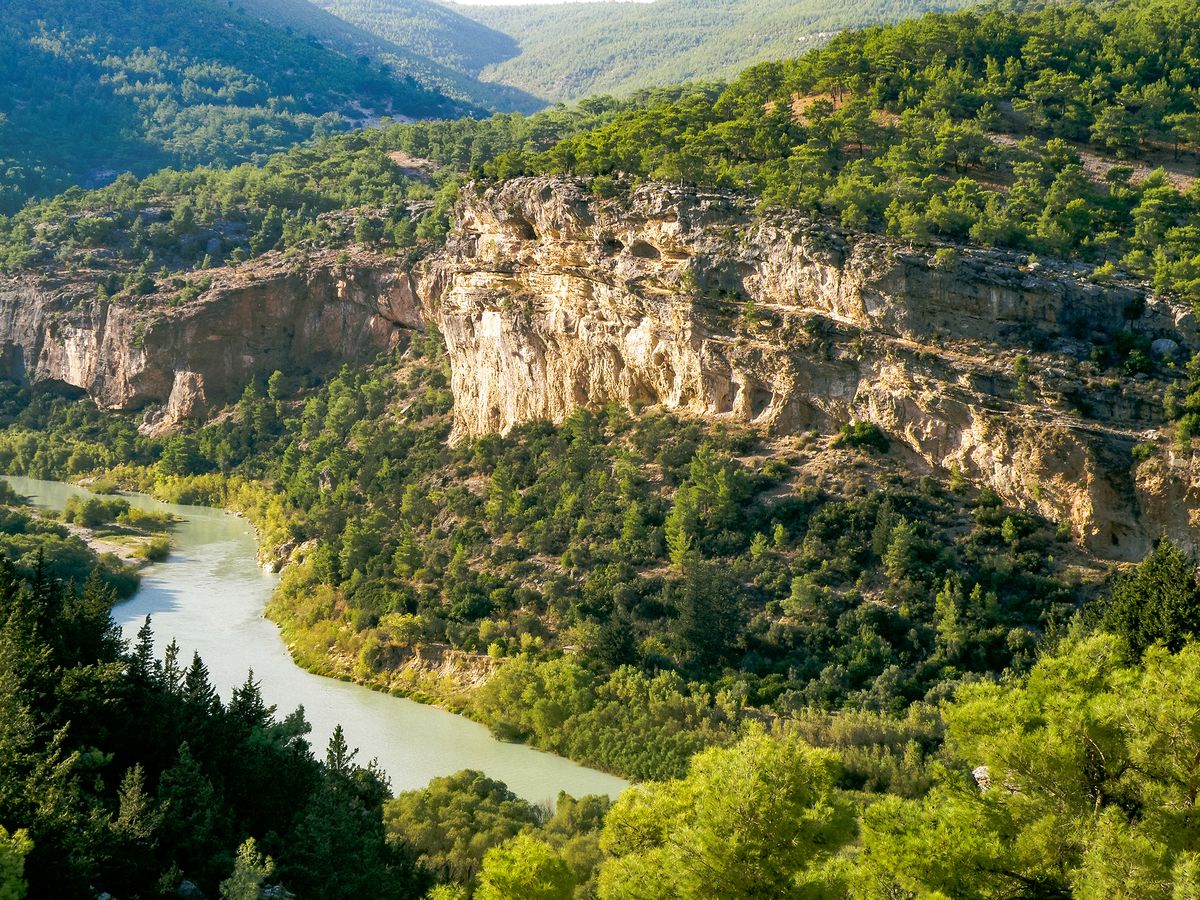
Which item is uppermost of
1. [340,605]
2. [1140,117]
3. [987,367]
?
[1140,117]

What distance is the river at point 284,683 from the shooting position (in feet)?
111

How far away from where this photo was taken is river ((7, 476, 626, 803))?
1328 inches

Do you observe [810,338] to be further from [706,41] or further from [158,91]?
[706,41]

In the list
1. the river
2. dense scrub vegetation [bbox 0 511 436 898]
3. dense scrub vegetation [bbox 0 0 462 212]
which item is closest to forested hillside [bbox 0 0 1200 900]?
dense scrub vegetation [bbox 0 511 436 898]

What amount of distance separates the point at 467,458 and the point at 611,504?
419 inches

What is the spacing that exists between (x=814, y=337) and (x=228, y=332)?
4279 centimetres

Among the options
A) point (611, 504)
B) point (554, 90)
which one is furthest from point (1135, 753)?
point (554, 90)

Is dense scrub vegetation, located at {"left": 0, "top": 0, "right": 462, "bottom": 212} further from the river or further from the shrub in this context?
the shrub

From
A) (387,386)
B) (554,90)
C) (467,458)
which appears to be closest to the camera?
(467,458)

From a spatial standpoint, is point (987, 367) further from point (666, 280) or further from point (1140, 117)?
point (1140, 117)

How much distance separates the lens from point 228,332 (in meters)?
72.4

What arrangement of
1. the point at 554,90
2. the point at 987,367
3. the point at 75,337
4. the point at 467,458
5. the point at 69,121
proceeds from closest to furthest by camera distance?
1. the point at 987,367
2. the point at 467,458
3. the point at 75,337
4. the point at 69,121
5. the point at 554,90

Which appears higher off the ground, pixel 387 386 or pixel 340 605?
pixel 387 386

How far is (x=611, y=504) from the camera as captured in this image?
44000 millimetres
